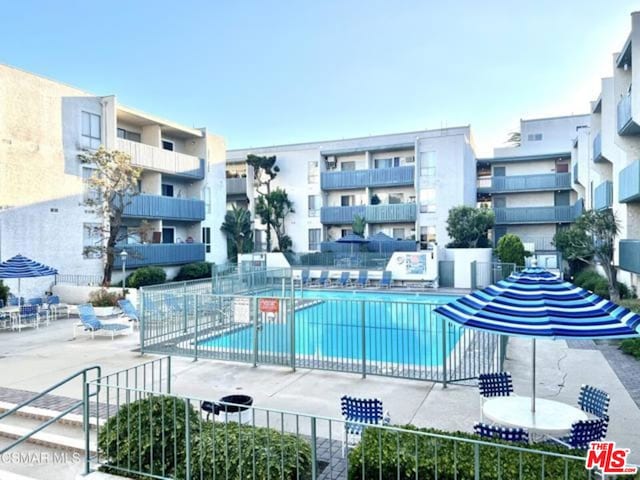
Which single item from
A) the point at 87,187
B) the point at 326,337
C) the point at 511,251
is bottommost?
the point at 326,337

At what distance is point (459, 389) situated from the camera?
9078 millimetres

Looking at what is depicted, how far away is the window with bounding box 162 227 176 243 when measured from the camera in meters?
32.8

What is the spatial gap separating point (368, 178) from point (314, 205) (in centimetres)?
551

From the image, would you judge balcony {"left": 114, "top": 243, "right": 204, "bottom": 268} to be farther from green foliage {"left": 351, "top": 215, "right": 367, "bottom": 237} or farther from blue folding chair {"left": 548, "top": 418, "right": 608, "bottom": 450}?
blue folding chair {"left": 548, "top": 418, "right": 608, "bottom": 450}

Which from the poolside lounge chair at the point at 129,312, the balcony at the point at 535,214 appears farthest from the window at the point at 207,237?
the balcony at the point at 535,214

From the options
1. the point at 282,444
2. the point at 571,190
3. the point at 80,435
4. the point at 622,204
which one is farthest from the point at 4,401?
the point at 571,190

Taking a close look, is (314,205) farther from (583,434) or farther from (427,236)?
(583,434)

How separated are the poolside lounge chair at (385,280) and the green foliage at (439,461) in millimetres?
23965

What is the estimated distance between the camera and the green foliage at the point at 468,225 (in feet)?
101

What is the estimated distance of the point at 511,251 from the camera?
27.3m

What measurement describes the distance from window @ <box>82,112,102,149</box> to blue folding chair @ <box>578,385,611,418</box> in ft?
88.2

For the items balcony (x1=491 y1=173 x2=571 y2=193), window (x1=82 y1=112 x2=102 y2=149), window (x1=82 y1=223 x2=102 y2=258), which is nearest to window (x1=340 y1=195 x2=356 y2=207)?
balcony (x1=491 y1=173 x2=571 y2=193)

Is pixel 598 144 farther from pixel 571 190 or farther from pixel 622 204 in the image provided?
pixel 571 190

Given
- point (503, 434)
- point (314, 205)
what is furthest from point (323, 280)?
point (503, 434)
